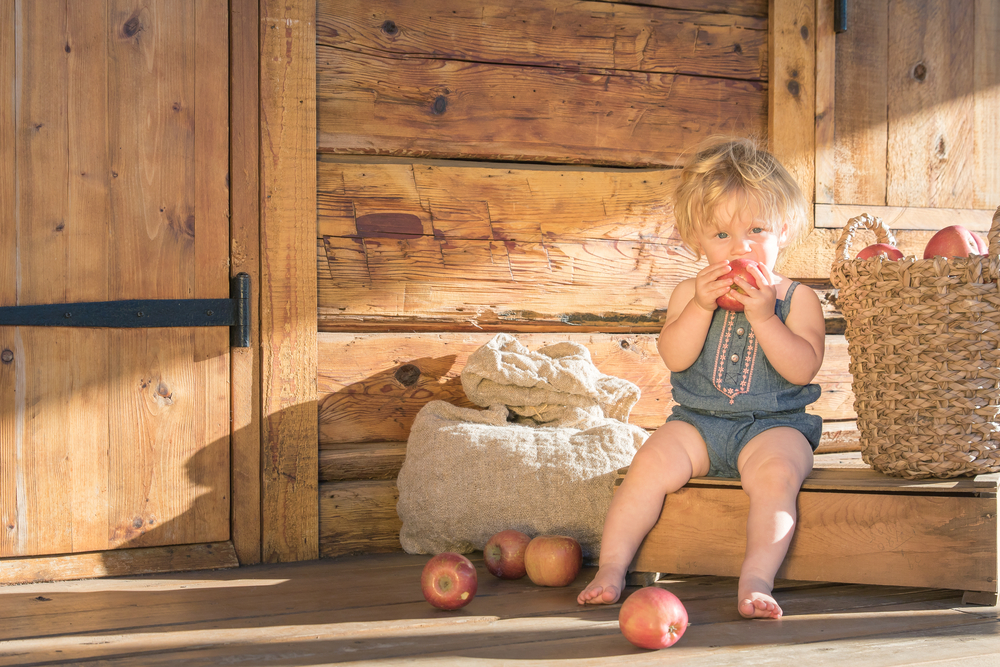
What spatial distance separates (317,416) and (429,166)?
82cm

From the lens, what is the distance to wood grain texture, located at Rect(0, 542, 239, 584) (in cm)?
217

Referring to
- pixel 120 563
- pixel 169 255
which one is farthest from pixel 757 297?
pixel 120 563

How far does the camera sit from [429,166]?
2600 millimetres

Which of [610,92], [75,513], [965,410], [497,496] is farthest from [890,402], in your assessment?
[75,513]

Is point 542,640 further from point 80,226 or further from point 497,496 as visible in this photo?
point 80,226

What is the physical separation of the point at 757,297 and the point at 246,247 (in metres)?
1.38

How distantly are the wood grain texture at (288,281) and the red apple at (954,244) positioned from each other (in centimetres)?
163

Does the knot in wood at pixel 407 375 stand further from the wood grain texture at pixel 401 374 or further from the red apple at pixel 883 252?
the red apple at pixel 883 252

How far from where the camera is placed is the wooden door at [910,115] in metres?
2.96

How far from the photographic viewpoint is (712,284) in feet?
6.57

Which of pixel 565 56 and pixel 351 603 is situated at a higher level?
pixel 565 56

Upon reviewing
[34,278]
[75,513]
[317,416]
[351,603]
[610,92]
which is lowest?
[351,603]

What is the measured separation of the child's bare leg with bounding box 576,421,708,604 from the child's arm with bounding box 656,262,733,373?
188 mm

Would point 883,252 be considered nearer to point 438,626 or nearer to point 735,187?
point 735,187
